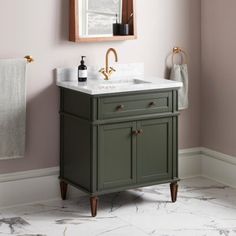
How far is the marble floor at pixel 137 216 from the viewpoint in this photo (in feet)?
12.2

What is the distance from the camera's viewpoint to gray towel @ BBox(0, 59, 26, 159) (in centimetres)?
398

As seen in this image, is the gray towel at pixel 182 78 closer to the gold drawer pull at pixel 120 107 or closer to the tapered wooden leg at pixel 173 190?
the tapered wooden leg at pixel 173 190

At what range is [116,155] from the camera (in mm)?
4012

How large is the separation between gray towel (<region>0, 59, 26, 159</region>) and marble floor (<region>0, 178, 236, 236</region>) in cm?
39

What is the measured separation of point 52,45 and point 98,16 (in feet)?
1.17

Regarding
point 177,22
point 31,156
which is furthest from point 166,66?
point 31,156

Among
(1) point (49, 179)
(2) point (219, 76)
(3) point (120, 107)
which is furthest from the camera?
(2) point (219, 76)

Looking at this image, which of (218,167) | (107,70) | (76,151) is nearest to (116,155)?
(76,151)

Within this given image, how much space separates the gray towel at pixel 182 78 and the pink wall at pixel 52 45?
0.31ft

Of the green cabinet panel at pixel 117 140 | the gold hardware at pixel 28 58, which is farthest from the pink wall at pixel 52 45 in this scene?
A: the green cabinet panel at pixel 117 140

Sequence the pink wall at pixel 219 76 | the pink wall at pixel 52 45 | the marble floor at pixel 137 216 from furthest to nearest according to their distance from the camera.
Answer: the pink wall at pixel 219 76 → the pink wall at pixel 52 45 → the marble floor at pixel 137 216

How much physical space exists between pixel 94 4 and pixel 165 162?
1.11 meters

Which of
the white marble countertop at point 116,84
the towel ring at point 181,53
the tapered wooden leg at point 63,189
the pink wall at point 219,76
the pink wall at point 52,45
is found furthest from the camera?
the towel ring at point 181,53

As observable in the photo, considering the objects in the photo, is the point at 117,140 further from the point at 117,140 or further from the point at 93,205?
the point at 93,205
